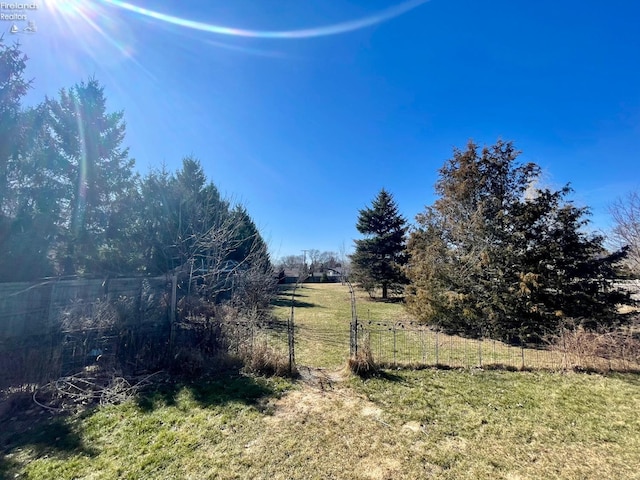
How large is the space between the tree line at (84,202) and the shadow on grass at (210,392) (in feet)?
11.6

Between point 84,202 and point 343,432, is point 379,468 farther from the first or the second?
point 84,202

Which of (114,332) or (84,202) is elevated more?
(84,202)

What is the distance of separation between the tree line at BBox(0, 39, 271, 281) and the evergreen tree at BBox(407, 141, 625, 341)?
7642mm

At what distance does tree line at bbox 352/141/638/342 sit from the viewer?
852cm

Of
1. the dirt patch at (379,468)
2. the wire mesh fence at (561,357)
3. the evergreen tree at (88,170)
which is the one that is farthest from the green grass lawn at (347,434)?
the evergreen tree at (88,170)

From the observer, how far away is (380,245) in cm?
1912

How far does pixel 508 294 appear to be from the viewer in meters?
8.99

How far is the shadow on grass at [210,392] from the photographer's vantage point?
14.2 feet

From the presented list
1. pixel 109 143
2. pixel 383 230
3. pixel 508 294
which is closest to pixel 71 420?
pixel 508 294

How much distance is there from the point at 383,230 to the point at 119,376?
56.1 ft

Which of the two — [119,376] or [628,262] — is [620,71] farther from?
[119,376]

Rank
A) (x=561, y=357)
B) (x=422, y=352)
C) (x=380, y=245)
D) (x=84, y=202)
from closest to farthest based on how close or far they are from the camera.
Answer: (x=561, y=357) < (x=422, y=352) < (x=84, y=202) < (x=380, y=245)

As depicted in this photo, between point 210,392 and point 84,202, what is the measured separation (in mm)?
10927

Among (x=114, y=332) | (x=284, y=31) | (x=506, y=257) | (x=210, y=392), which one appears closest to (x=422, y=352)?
(x=506, y=257)
